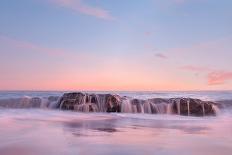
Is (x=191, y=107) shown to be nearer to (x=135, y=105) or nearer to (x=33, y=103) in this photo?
(x=135, y=105)

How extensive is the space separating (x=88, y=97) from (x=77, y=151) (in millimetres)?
11632

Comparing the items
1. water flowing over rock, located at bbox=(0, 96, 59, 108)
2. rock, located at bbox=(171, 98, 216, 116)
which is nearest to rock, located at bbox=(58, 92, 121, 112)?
water flowing over rock, located at bbox=(0, 96, 59, 108)

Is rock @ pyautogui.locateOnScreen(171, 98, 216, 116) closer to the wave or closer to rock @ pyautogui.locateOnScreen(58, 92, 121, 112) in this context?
the wave

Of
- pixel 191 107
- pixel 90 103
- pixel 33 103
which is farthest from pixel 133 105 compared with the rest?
pixel 33 103

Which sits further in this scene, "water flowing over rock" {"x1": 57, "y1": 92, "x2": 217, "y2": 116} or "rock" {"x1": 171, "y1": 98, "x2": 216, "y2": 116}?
"water flowing over rock" {"x1": 57, "y1": 92, "x2": 217, "y2": 116}

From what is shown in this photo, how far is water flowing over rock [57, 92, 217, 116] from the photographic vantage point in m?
16.2

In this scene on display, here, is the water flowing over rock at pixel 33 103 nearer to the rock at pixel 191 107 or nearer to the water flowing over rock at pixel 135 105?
the water flowing over rock at pixel 135 105

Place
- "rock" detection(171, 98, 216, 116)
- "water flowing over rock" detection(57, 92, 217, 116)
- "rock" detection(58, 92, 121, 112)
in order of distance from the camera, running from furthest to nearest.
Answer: "rock" detection(58, 92, 121, 112)
"water flowing over rock" detection(57, 92, 217, 116)
"rock" detection(171, 98, 216, 116)

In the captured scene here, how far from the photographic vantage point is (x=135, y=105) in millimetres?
16859

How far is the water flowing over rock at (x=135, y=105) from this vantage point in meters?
16.2

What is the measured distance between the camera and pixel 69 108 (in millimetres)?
16984

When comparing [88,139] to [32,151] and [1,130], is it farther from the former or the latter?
[1,130]

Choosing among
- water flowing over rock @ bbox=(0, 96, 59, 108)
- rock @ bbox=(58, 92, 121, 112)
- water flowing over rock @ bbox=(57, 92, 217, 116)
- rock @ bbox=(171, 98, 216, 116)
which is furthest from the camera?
water flowing over rock @ bbox=(0, 96, 59, 108)

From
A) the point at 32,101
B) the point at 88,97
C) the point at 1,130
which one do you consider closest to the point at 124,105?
the point at 88,97
